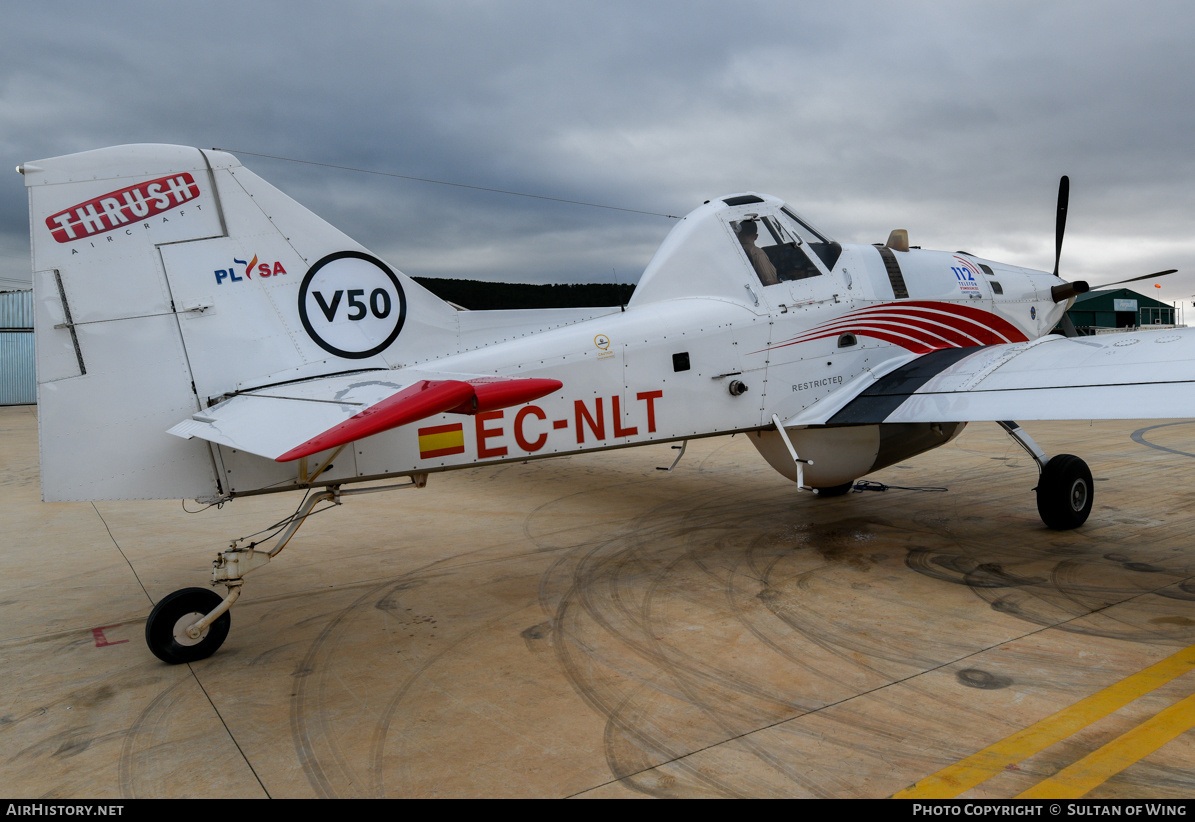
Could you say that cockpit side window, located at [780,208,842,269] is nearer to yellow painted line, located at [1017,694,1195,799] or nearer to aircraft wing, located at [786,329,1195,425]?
aircraft wing, located at [786,329,1195,425]

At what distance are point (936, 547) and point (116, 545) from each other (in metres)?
9.35

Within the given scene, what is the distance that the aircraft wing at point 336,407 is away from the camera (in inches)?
143

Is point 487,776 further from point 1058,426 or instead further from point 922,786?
point 1058,426

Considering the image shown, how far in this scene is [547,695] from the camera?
418 centimetres

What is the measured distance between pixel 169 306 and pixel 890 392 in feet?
20.6

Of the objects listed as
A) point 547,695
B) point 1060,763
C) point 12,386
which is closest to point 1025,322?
point 1060,763

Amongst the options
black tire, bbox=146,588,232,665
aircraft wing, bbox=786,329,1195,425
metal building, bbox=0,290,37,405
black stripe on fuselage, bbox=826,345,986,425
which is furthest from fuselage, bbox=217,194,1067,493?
metal building, bbox=0,290,37,405

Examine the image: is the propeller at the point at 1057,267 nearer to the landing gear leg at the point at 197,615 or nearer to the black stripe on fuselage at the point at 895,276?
the black stripe on fuselage at the point at 895,276

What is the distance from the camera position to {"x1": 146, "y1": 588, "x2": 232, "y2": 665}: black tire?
476 cm

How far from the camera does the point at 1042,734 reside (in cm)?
351

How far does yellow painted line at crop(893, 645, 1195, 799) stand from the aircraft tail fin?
14.1 ft

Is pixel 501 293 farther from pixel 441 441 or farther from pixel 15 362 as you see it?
pixel 15 362

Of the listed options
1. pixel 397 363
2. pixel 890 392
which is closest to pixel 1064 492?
pixel 890 392

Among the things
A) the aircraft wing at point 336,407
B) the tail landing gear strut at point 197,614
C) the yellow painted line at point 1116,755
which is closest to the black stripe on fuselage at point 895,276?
the yellow painted line at point 1116,755
